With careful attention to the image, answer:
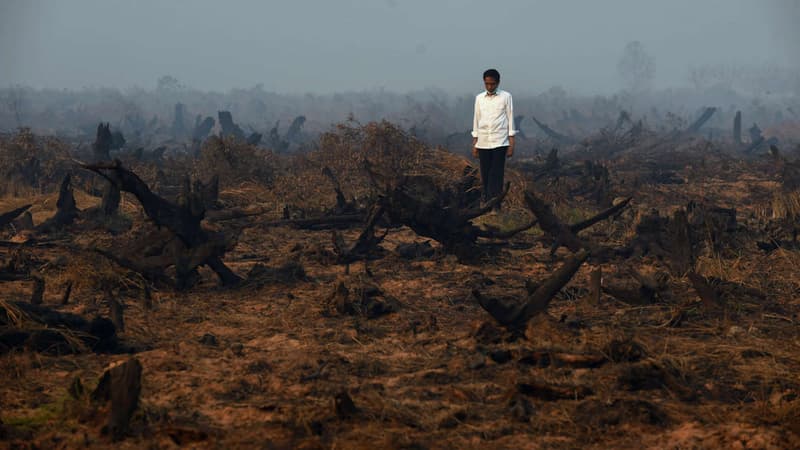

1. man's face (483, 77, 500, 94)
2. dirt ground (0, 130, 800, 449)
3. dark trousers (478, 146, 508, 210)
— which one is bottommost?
dirt ground (0, 130, 800, 449)

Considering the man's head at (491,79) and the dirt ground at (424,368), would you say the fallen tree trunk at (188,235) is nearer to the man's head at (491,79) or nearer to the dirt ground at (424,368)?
the dirt ground at (424,368)

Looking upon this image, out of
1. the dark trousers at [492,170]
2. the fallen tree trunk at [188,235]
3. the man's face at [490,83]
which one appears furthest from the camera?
the dark trousers at [492,170]

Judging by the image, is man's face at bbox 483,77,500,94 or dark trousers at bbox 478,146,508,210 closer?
man's face at bbox 483,77,500,94

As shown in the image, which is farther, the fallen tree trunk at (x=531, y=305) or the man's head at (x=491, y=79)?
the man's head at (x=491, y=79)

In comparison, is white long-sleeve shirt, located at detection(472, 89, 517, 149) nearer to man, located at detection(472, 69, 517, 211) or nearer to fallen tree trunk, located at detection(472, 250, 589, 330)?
man, located at detection(472, 69, 517, 211)

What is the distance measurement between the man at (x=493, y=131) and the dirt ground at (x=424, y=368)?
2903 mm

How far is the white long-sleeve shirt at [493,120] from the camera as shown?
35.4 feet

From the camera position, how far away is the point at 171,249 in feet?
24.6

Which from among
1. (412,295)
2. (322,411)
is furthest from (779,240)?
(322,411)

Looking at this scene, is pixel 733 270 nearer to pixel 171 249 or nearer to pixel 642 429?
pixel 642 429

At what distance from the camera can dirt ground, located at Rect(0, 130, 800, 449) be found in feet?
13.5

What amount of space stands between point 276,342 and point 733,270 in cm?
446

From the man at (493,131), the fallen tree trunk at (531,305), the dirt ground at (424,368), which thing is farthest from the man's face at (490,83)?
the fallen tree trunk at (531,305)

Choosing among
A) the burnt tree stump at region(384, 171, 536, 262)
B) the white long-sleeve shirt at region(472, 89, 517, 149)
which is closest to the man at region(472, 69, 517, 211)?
the white long-sleeve shirt at region(472, 89, 517, 149)
